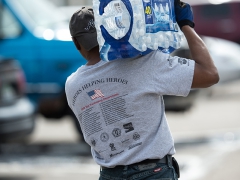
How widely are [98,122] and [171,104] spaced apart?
6999mm

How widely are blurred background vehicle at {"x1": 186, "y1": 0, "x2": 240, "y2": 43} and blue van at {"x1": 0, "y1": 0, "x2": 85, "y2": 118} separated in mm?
12341

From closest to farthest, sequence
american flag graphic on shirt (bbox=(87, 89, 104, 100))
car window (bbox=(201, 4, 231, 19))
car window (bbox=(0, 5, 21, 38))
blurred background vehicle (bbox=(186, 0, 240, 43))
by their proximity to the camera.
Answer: american flag graphic on shirt (bbox=(87, 89, 104, 100)) < car window (bbox=(0, 5, 21, 38)) < blurred background vehicle (bbox=(186, 0, 240, 43)) < car window (bbox=(201, 4, 231, 19))

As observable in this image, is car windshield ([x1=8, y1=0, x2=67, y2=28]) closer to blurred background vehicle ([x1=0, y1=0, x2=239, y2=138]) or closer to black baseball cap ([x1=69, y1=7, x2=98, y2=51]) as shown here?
blurred background vehicle ([x1=0, y1=0, x2=239, y2=138])

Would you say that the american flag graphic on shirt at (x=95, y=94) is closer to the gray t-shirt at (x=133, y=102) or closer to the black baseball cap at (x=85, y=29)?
the gray t-shirt at (x=133, y=102)

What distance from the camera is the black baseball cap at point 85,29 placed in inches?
135

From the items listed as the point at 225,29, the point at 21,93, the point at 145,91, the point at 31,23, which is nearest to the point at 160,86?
the point at 145,91

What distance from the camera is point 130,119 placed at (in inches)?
131

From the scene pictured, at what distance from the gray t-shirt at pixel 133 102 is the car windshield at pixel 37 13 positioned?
6731 millimetres

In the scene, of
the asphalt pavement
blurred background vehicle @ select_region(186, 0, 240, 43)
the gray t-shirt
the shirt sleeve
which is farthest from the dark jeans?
blurred background vehicle @ select_region(186, 0, 240, 43)

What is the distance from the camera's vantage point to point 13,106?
8461mm

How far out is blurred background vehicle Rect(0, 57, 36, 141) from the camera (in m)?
8.16

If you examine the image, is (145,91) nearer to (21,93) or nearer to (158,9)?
(158,9)

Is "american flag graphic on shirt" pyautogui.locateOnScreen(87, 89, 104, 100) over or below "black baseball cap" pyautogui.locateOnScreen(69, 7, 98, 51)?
below

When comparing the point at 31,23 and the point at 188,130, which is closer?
the point at 31,23
